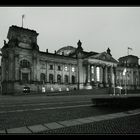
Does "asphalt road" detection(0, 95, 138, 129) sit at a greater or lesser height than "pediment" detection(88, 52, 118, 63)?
lesser

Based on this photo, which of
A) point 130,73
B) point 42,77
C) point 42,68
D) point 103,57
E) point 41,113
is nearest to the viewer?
point 41,113

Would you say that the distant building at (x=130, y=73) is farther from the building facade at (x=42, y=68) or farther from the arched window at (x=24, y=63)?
the arched window at (x=24, y=63)

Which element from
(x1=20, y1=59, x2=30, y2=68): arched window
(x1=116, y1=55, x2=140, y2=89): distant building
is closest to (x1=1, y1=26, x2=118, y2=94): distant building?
(x1=20, y1=59, x2=30, y2=68): arched window

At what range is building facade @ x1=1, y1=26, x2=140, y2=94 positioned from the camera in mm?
64750

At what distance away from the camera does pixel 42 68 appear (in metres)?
73.2

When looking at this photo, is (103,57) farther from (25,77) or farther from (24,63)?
(25,77)

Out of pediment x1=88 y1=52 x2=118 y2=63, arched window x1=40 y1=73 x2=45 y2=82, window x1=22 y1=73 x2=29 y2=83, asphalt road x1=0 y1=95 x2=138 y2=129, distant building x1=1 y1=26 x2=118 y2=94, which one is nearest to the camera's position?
asphalt road x1=0 y1=95 x2=138 y2=129

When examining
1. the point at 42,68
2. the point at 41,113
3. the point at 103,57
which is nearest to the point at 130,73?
the point at 103,57

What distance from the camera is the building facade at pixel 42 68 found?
64.8m

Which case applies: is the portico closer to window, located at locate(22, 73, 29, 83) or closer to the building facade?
the building facade

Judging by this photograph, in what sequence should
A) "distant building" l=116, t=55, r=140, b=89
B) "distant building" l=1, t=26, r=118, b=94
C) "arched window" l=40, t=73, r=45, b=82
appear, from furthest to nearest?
"distant building" l=116, t=55, r=140, b=89 → "arched window" l=40, t=73, r=45, b=82 → "distant building" l=1, t=26, r=118, b=94

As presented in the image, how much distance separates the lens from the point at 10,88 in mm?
63562

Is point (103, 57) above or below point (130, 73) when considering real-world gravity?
above
